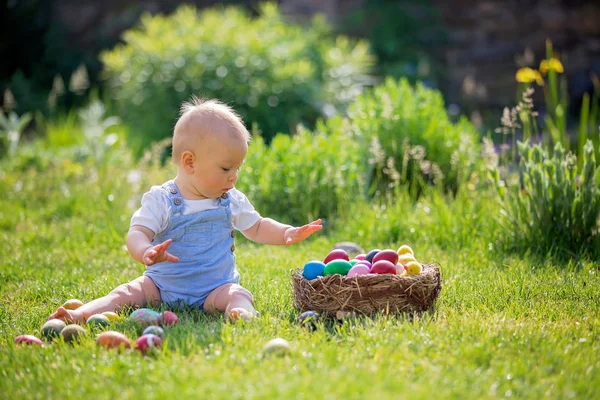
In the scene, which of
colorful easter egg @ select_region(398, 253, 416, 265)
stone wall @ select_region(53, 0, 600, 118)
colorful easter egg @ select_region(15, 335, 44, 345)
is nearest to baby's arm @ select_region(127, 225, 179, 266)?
colorful easter egg @ select_region(15, 335, 44, 345)

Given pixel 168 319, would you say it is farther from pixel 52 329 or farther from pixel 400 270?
pixel 400 270

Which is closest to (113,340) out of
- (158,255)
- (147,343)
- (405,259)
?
(147,343)

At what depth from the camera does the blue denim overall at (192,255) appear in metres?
3.41

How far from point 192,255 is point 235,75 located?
413cm

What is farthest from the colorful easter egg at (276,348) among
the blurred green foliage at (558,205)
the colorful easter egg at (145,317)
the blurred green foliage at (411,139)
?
the blurred green foliage at (411,139)

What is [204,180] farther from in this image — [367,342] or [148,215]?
[367,342]

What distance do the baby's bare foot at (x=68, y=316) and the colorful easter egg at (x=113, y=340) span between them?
0.43m

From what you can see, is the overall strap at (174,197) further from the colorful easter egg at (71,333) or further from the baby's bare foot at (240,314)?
the colorful easter egg at (71,333)

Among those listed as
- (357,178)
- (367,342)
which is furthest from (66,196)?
(367,342)

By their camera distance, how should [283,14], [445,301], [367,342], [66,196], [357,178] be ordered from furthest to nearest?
[283,14]
[66,196]
[357,178]
[445,301]
[367,342]

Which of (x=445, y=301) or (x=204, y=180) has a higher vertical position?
(x=204, y=180)

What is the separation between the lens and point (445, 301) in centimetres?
348

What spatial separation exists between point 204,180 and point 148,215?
11.6 inches

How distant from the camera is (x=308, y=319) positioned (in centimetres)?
310
